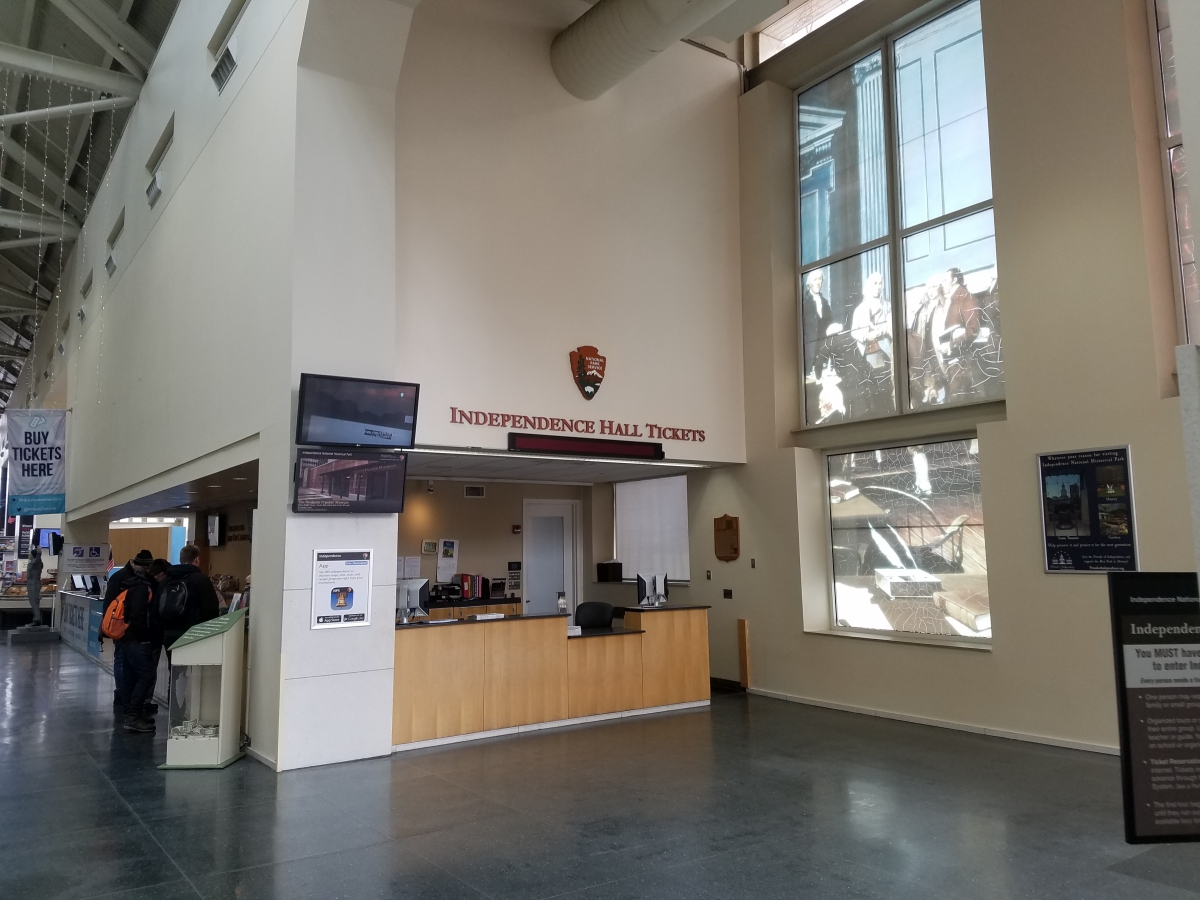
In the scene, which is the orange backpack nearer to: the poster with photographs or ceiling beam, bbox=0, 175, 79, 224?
the poster with photographs

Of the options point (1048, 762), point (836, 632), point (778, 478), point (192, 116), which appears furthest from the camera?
point (192, 116)

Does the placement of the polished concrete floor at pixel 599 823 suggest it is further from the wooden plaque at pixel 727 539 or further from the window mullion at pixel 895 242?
the window mullion at pixel 895 242

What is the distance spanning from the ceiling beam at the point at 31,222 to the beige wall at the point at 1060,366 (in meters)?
16.1

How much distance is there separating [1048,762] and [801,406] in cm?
426

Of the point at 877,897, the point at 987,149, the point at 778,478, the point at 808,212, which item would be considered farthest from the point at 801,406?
the point at 877,897

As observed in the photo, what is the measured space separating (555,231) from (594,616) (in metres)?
3.99

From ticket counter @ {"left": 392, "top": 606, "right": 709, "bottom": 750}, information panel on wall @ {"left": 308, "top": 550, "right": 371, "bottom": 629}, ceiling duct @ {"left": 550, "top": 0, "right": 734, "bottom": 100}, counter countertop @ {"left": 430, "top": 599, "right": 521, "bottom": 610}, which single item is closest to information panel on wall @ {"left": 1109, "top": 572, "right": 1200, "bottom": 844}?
information panel on wall @ {"left": 308, "top": 550, "right": 371, "bottom": 629}

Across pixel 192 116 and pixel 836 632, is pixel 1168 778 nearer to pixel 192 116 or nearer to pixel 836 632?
pixel 836 632

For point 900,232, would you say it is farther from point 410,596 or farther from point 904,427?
point 410,596

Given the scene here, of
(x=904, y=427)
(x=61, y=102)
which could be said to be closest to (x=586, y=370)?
(x=904, y=427)

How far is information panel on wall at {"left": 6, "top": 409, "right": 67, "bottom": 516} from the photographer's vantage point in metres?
14.7

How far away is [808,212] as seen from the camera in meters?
9.35

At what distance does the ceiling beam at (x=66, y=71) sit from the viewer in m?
10.8

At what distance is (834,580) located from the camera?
878cm
